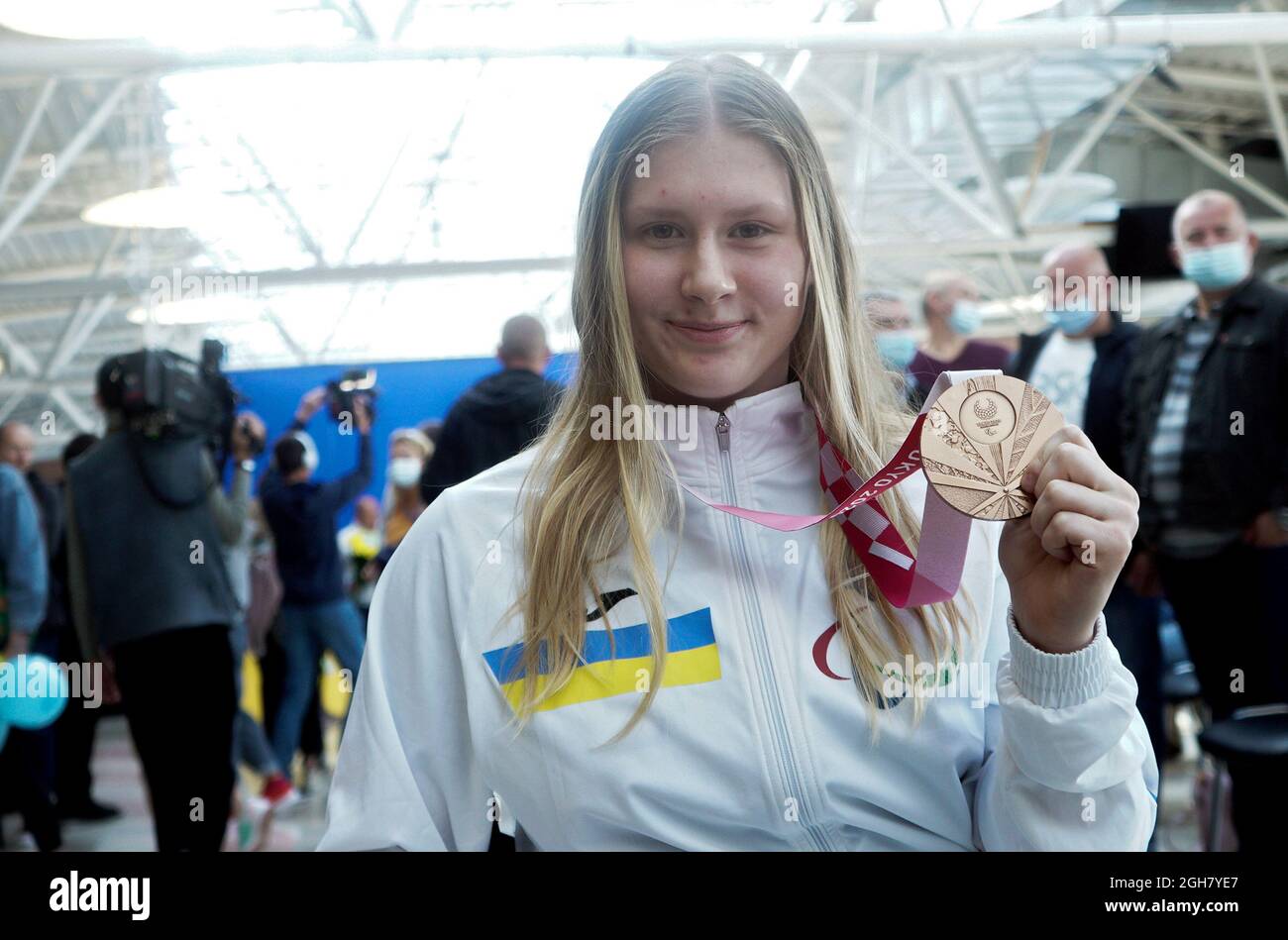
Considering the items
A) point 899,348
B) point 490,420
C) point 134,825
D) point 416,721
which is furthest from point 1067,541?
point 134,825

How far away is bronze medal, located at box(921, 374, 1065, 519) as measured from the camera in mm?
764

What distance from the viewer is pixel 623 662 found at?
1.00m

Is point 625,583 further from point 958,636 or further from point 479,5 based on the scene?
point 479,5

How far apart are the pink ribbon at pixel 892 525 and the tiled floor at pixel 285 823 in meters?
2.67

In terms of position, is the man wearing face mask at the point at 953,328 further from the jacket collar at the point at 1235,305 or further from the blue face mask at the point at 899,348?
the jacket collar at the point at 1235,305

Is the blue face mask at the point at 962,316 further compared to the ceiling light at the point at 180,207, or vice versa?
the ceiling light at the point at 180,207

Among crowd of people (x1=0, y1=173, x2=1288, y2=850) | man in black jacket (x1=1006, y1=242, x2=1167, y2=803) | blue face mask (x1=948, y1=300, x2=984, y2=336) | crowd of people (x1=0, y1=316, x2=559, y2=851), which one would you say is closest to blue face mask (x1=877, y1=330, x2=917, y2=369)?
crowd of people (x1=0, y1=173, x2=1288, y2=850)

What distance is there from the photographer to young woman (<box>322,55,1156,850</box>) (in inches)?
88.0

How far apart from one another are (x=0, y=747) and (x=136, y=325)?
750cm

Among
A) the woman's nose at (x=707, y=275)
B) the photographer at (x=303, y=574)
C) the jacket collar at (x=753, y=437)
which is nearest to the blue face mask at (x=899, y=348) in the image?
the photographer at (x=303, y=574)

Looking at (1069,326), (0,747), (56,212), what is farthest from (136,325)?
(1069,326)

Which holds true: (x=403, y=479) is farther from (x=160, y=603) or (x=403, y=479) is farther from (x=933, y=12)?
(x=933, y=12)

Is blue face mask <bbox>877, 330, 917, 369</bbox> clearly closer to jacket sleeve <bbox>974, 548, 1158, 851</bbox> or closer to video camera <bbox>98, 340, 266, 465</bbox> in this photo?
video camera <bbox>98, 340, 266, 465</bbox>

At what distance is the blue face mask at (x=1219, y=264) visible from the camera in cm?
294
